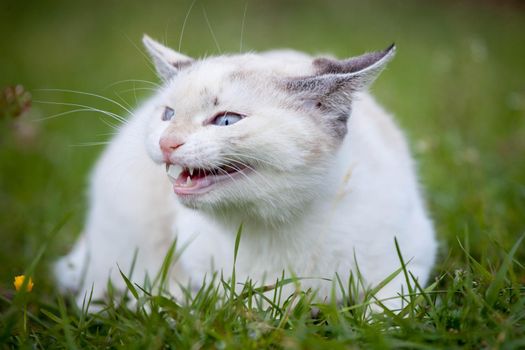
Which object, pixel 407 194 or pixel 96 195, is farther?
pixel 96 195

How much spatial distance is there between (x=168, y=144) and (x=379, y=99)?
3.28 meters

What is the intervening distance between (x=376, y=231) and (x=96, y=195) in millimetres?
1813

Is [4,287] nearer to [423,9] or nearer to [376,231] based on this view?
[376,231]

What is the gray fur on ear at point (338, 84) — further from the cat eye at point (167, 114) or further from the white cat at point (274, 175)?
the cat eye at point (167, 114)

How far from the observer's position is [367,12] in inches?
404

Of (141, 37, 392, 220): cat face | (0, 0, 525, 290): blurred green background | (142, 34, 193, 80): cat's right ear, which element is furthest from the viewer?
(0, 0, 525, 290): blurred green background

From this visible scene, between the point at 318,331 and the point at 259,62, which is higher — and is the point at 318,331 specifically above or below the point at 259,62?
below

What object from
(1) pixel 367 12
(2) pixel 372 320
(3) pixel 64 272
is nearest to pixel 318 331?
(2) pixel 372 320

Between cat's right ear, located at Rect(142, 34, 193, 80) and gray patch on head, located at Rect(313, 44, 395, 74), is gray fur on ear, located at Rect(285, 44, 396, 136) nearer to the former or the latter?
gray patch on head, located at Rect(313, 44, 395, 74)

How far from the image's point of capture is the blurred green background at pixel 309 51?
3.64 meters

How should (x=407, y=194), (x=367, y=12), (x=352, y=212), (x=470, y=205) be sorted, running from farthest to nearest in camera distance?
(x=367, y=12)
(x=470, y=205)
(x=407, y=194)
(x=352, y=212)

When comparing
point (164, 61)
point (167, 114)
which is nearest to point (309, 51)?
point (164, 61)

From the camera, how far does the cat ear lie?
2241 mm

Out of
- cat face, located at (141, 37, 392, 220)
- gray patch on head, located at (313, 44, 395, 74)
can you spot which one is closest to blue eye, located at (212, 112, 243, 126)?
cat face, located at (141, 37, 392, 220)
